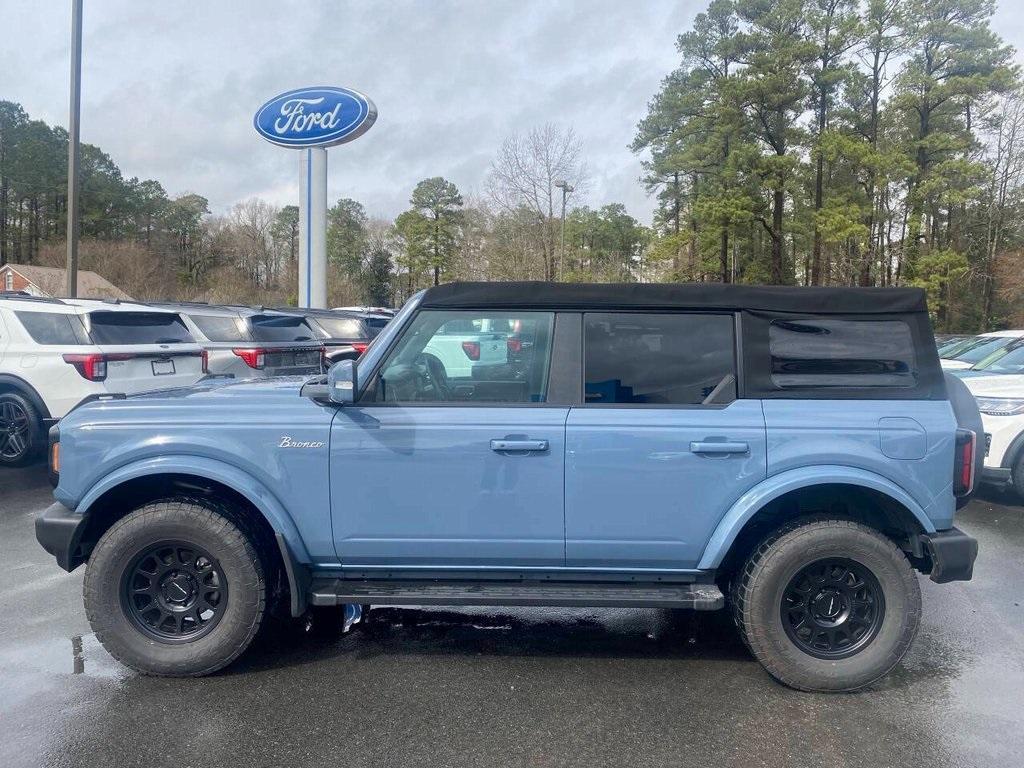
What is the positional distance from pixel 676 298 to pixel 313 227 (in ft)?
61.4

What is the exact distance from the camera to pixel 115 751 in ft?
10.3

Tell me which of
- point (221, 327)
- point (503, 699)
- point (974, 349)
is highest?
point (221, 327)

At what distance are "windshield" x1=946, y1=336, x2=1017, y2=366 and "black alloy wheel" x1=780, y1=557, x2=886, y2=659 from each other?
10.3 m

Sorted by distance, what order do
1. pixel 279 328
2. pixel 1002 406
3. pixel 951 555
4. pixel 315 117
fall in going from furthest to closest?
pixel 315 117
pixel 279 328
pixel 1002 406
pixel 951 555

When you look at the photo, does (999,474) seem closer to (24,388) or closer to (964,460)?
(964,460)

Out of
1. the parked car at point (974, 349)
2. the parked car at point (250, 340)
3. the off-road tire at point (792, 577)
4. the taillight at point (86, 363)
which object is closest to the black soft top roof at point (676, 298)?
the off-road tire at point (792, 577)

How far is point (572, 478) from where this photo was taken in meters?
3.64

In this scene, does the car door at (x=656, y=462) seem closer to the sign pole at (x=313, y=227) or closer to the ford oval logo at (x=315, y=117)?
Result: the sign pole at (x=313, y=227)

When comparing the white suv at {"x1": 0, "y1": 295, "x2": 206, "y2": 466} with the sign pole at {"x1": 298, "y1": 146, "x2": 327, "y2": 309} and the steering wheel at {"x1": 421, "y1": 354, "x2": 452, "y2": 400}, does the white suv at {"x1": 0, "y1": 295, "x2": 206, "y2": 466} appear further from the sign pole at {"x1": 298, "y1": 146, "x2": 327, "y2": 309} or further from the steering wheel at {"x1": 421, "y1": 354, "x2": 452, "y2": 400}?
the sign pole at {"x1": 298, "y1": 146, "x2": 327, "y2": 309}

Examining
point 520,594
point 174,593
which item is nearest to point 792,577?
point 520,594

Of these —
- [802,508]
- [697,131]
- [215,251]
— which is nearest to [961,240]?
[697,131]

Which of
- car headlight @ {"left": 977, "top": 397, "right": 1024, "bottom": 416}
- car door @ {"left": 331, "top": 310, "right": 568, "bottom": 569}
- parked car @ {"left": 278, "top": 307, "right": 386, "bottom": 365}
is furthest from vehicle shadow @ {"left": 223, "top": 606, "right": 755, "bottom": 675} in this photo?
parked car @ {"left": 278, "top": 307, "right": 386, "bottom": 365}

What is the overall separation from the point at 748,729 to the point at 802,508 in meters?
1.10

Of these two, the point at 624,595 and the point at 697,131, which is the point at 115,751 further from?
the point at 697,131
